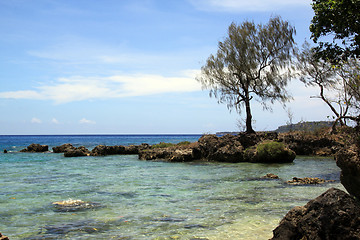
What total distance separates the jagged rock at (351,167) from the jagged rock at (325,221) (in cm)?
155

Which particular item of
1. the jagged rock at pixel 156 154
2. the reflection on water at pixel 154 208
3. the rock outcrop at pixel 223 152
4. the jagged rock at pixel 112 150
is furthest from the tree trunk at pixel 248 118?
the reflection on water at pixel 154 208

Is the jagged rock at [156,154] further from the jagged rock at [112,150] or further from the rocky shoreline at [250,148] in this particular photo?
the jagged rock at [112,150]

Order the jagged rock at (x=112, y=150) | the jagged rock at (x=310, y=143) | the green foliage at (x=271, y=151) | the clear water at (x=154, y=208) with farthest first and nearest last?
the jagged rock at (x=112, y=150)
the jagged rock at (x=310, y=143)
the green foliage at (x=271, y=151)
the clear water at (x=154, y=208)

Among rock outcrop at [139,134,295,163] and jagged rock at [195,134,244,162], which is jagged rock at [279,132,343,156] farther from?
jagged rock at [195,134,244,162]

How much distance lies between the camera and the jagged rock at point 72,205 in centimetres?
865

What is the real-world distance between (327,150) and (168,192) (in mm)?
20303

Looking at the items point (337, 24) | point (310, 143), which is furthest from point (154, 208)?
point (310, 143)

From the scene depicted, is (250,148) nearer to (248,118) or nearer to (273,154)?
(273,154)

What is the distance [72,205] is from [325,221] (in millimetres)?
6869

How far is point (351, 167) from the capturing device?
6.41 meters

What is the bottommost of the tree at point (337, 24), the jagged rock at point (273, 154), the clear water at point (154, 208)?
the clear water at point (154, 208)

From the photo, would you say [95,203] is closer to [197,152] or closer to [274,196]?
[274,196]

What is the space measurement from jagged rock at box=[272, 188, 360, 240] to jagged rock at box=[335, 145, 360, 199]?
61.0 inches

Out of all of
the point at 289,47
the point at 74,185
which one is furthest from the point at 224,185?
the point at 289,47
